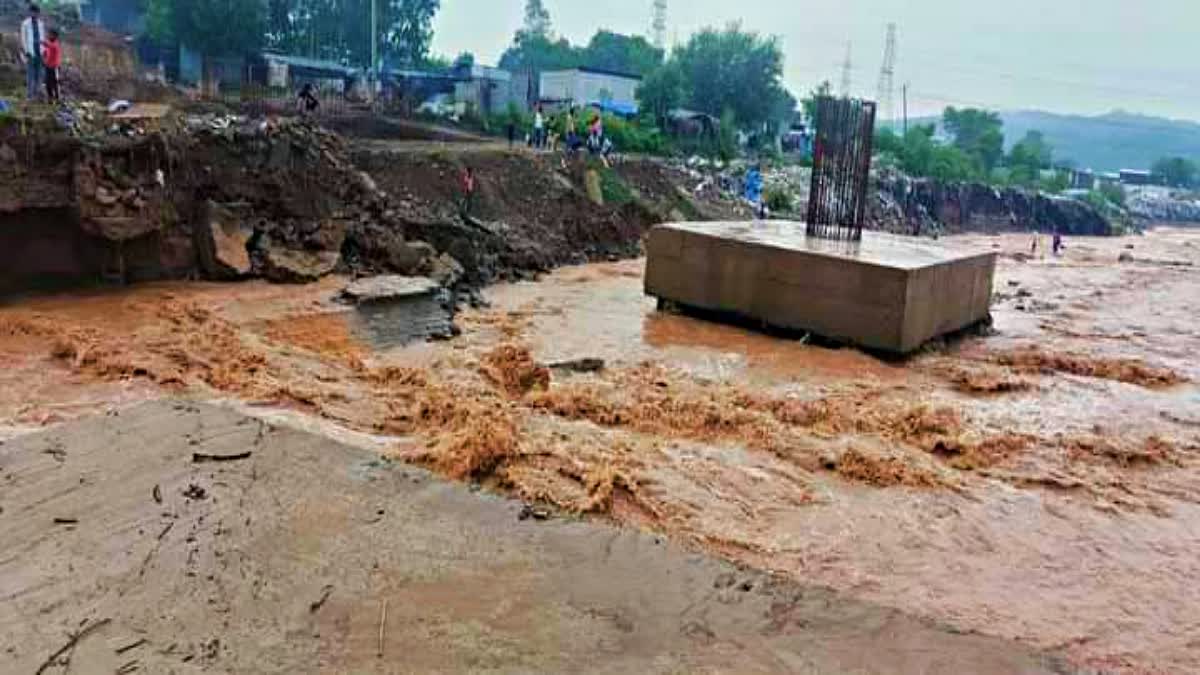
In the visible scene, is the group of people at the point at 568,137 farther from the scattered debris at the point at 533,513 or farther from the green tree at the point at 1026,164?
the green tree at the point at 1026,164

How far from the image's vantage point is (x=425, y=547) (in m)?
5.84

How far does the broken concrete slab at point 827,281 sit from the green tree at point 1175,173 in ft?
301

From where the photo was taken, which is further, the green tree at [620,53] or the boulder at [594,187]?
the green tree at [620,53]

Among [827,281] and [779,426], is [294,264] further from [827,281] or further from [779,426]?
[779,426]

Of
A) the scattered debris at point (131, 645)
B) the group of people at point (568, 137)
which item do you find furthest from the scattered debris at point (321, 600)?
the group of people at point (568, 137)

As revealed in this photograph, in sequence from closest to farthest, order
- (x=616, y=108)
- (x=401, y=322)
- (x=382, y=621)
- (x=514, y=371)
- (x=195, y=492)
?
(x=382, y=621)
(x=195, y=492)
(x=514, y=371)
(x=401, y=322)
(x=616, y=108)

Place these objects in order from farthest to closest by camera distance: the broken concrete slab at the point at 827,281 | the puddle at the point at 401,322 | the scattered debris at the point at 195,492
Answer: the broken concrete slab at the point at 827,281, the puddle at the point at 401,322, the scattered debris at the point at 195,492

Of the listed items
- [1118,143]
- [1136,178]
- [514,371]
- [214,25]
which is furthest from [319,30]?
[1118,143]

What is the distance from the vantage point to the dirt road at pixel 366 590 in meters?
4.71

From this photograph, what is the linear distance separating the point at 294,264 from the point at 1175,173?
10105 centimetres

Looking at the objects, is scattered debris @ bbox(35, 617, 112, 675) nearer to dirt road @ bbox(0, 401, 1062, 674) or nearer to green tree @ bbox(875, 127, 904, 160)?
dirt road @ bbox(0, 401, 1062, 674)

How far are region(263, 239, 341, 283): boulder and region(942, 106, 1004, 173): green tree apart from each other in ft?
198

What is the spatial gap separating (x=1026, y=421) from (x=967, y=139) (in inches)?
2998

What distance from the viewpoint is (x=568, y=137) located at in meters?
30.0
